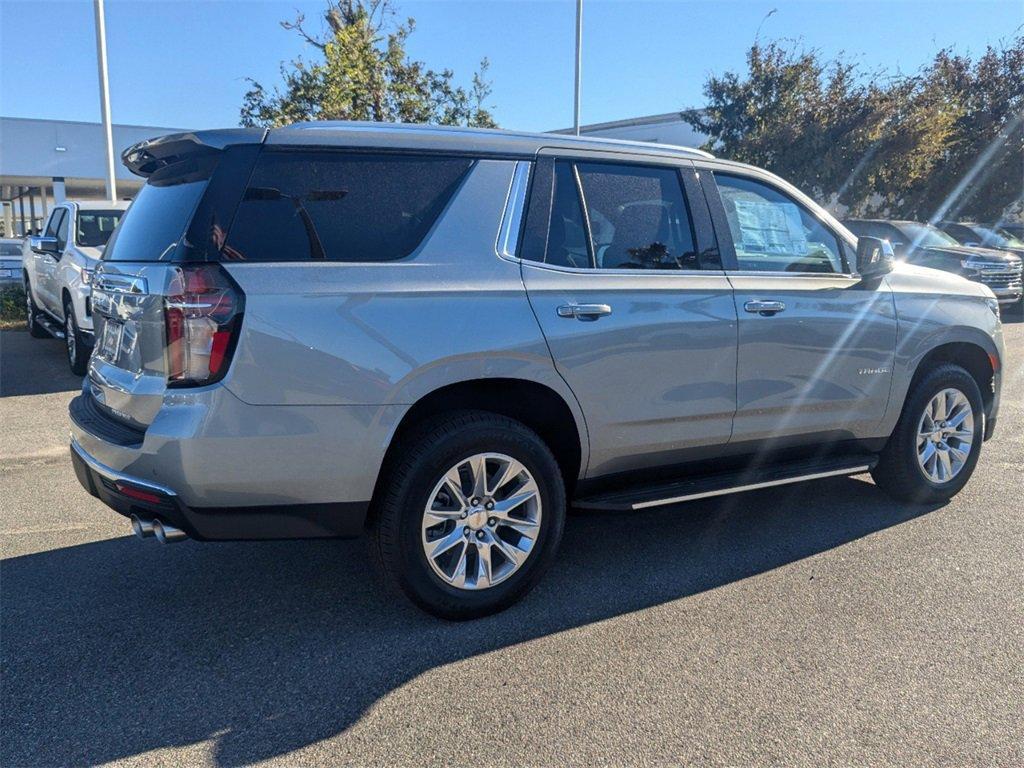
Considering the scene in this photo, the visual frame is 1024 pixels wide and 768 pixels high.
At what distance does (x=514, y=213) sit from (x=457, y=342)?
69cm

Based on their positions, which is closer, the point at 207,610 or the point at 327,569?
the point at 207,610

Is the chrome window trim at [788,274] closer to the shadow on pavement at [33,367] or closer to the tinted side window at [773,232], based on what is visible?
the tinted side window at [773,232]

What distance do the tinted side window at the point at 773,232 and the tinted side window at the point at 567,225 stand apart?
0.93 meters

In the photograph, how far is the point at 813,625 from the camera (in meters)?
3.48

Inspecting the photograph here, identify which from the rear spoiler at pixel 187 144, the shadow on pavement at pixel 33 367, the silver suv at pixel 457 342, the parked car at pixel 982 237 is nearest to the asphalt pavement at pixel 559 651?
the silver suv at pixel 457 342

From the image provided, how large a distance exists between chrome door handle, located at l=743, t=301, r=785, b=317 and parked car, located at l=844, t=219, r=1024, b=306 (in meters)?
12.0

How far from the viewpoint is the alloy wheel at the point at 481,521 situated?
339cm

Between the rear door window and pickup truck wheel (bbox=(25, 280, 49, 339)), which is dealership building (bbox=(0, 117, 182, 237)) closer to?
pickup truck wheel (bbox=(25, 280, 49, 339))

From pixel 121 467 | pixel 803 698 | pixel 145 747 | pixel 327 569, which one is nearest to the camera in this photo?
pixel 145 747

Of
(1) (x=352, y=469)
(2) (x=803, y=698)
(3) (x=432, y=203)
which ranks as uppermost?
(3) (x=432, y=203)

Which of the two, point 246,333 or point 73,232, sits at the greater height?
point 246,333

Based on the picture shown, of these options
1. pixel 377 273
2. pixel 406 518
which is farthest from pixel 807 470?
pixel 377 273

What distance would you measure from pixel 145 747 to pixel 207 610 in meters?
0.98

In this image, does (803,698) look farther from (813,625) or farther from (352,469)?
(352,469)
